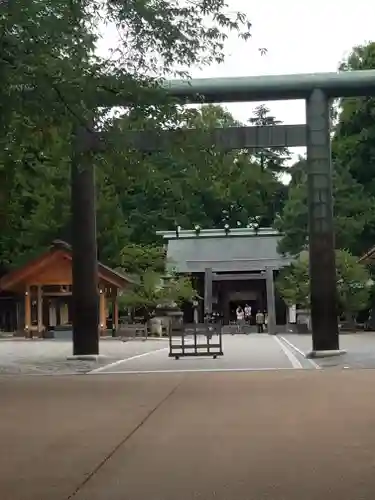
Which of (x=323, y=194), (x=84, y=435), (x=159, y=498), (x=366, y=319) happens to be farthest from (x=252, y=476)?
(x=366, y=319)

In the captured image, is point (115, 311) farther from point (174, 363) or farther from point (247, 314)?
point (174, 363)

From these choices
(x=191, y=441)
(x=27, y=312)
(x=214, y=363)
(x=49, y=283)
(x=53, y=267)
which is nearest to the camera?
(x=191, y=441)

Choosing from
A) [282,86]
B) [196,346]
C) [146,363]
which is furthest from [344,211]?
[146,363]

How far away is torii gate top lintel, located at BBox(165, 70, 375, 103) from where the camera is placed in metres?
16.0

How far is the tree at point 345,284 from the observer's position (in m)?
31.9

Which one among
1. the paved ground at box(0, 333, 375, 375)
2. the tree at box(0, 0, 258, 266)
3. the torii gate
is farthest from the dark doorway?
the tree at box(0, 0, 258, 266)

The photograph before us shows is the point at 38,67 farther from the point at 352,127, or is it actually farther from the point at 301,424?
the point at 352,127

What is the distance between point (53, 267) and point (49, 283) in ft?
2.94

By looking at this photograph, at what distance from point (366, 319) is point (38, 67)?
30.0 meters

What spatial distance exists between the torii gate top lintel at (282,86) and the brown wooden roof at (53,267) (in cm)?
1694

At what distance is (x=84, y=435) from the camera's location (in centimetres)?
696

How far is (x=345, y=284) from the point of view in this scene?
106 ft

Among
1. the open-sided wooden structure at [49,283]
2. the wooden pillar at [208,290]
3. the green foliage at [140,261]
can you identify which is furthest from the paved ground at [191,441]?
the wooden pillar at [208,290]

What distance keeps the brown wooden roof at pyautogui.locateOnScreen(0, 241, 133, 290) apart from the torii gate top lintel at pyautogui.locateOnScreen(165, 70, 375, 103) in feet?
55.6
